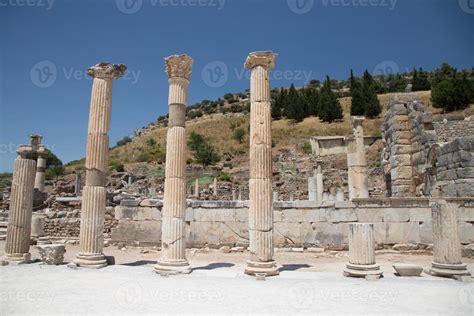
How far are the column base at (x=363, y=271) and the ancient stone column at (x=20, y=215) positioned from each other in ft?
→ 29.5

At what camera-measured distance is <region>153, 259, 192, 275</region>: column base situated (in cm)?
885

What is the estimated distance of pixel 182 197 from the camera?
Result: 32.0ft

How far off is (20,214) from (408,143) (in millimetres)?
16422

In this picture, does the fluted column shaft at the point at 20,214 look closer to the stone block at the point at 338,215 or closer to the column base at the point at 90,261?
the column base at the point at 90,261

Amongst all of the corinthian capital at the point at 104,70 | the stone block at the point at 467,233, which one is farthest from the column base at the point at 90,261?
the stone block at the point at 467,233

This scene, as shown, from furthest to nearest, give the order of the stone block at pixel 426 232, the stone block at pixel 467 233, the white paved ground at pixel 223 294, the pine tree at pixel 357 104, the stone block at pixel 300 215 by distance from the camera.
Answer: the pine tree at pixel 357 104 → the stone block at pixel 300 215 → the stone block at pixel 426 232 → the stone block at pixel 467 233 → the white paved ground at pixel 223 294

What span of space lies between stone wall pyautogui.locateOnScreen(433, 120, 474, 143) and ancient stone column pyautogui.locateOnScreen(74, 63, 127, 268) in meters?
17.4

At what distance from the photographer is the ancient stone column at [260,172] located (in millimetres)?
8742

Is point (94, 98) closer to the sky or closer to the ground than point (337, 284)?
closer to the sky

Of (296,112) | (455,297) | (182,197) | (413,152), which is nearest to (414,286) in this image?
(455,297)

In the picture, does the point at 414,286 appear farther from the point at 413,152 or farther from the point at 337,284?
the point at 413,152

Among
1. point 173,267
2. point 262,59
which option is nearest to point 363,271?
point 173,267

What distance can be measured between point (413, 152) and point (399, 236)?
5.79m

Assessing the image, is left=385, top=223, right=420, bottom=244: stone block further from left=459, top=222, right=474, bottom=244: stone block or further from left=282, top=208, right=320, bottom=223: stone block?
left=282, top=208, right=320, bottom=223: stone block
